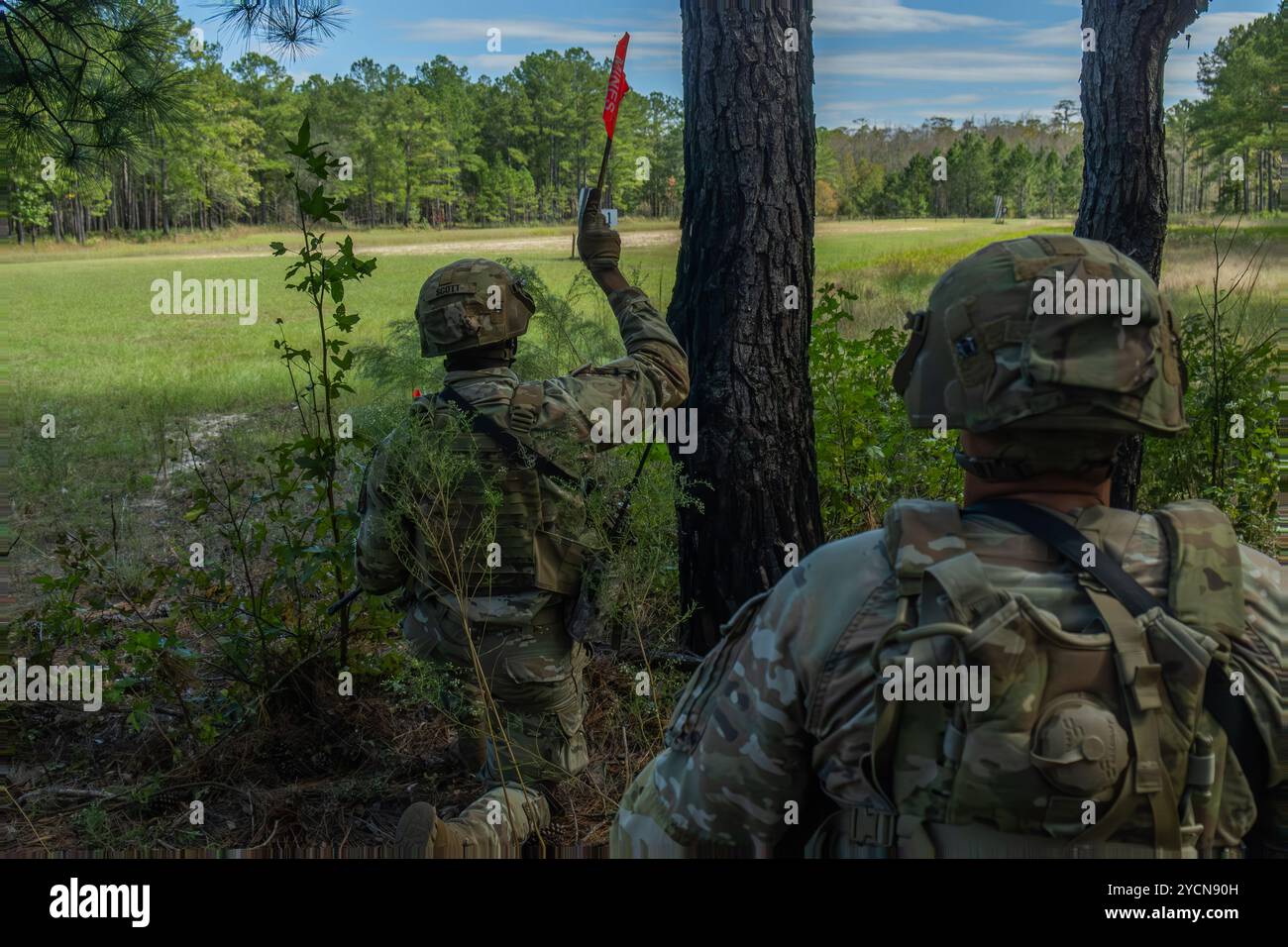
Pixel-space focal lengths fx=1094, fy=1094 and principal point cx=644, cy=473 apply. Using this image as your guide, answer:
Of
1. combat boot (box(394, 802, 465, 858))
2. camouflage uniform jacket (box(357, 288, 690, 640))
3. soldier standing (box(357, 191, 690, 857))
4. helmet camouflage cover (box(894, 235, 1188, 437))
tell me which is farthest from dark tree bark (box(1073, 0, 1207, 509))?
helmet camouflage cover (box(894, 235, 1188, 437))

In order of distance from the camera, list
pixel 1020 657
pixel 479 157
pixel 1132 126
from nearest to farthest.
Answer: pixel 1020 657 → pixel 1132 126 → pixel 479 157

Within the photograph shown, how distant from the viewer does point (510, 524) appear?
13.0ft

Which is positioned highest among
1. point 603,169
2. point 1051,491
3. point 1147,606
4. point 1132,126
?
point 1132,126

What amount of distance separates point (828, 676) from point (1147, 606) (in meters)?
0.50

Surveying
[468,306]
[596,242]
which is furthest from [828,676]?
[596,242]

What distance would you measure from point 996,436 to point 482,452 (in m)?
2.32

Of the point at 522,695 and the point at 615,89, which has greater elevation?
the point at 615,89

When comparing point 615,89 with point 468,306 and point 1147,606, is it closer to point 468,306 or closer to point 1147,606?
point 468,306

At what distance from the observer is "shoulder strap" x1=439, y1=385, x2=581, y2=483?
12.7 ft

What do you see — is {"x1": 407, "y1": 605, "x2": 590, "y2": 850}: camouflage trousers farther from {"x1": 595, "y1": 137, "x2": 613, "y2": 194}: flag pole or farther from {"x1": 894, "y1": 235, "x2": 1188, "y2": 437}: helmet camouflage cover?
{"x1": 894, "y1": 235, "x2": 1188, "y2": 437}: helmet camouflage cover

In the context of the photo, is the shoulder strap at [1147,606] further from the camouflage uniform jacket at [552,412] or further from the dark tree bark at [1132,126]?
the dark tree bark at [1132,126]

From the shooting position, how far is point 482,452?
387 cm
